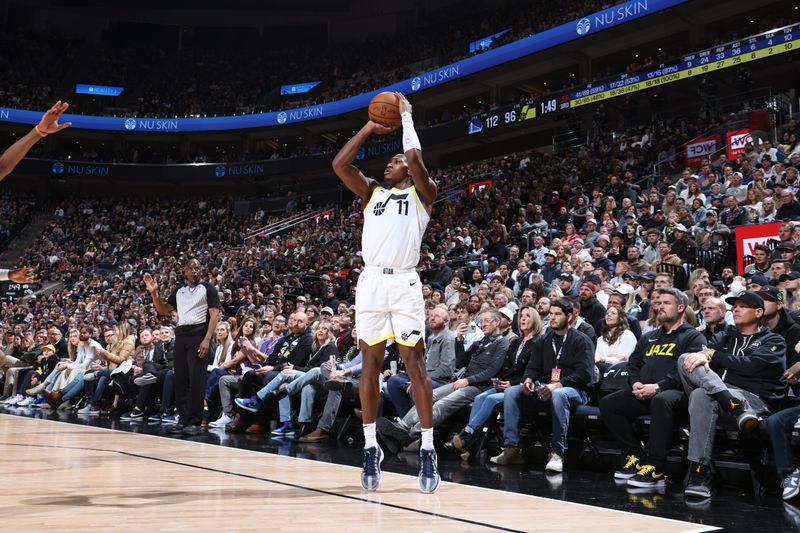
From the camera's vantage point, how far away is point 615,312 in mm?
5723

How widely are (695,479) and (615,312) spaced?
1.96 m

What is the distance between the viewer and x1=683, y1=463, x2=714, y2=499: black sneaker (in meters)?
3.86

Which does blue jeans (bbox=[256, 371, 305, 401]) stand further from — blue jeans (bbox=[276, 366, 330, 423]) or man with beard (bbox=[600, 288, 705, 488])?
man with beard (bbox=[600, 288, 705, 488])

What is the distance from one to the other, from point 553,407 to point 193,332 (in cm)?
354

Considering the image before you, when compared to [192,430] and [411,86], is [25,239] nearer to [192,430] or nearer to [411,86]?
[411,86]

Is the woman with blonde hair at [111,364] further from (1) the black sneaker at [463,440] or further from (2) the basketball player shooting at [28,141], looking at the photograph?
(2) the basketball player shooting at [28,141]

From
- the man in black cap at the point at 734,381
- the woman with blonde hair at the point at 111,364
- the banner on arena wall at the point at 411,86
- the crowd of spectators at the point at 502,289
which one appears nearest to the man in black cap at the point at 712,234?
the crowd of spectators at the point at 502,289

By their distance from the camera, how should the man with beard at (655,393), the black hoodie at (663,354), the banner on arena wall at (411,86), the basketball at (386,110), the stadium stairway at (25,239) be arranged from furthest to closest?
the stadium stairway at (25,239) → the banner on arena wall at (411,86) → the black hoodie at (663,354) → the man with beard at (655,393) → the basketball at (386,110)

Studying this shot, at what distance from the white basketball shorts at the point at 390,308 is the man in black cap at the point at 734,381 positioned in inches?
64.7

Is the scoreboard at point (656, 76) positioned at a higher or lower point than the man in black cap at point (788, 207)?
higher

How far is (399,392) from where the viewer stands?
6227mm

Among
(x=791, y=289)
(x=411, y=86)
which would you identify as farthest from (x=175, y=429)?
(x=411, y=86)

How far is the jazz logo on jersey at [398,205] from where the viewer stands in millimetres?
3830

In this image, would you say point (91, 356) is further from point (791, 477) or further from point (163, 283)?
point (163, 283)
